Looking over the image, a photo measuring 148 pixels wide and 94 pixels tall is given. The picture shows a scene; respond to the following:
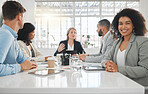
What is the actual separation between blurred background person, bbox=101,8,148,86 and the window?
4726 millimetres

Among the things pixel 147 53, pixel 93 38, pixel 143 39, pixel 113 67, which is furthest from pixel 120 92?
pixel 93 38

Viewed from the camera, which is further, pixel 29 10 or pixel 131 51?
pixel 29 10

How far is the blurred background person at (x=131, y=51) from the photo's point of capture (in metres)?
1.30

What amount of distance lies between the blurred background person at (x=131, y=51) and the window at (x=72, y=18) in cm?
473

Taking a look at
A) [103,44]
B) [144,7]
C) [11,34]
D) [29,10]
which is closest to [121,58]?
[103,44]

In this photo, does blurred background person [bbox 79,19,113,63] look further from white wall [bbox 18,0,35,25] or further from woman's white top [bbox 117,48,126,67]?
white wall [bbox 18,0,35,25]

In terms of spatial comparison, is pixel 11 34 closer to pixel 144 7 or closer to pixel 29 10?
pixel 29 10

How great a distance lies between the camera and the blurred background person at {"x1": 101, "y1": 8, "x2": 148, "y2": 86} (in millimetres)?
1301

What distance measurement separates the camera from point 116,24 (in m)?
1.91

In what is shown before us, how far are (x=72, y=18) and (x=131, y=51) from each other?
17.3 ft

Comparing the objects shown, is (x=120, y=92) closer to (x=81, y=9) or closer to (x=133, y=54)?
(x=133, y=54)

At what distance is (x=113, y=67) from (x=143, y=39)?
52 centimetres

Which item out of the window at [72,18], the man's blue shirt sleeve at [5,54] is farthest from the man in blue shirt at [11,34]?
the window at [72,18]

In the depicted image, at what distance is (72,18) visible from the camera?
6523 millimetres
